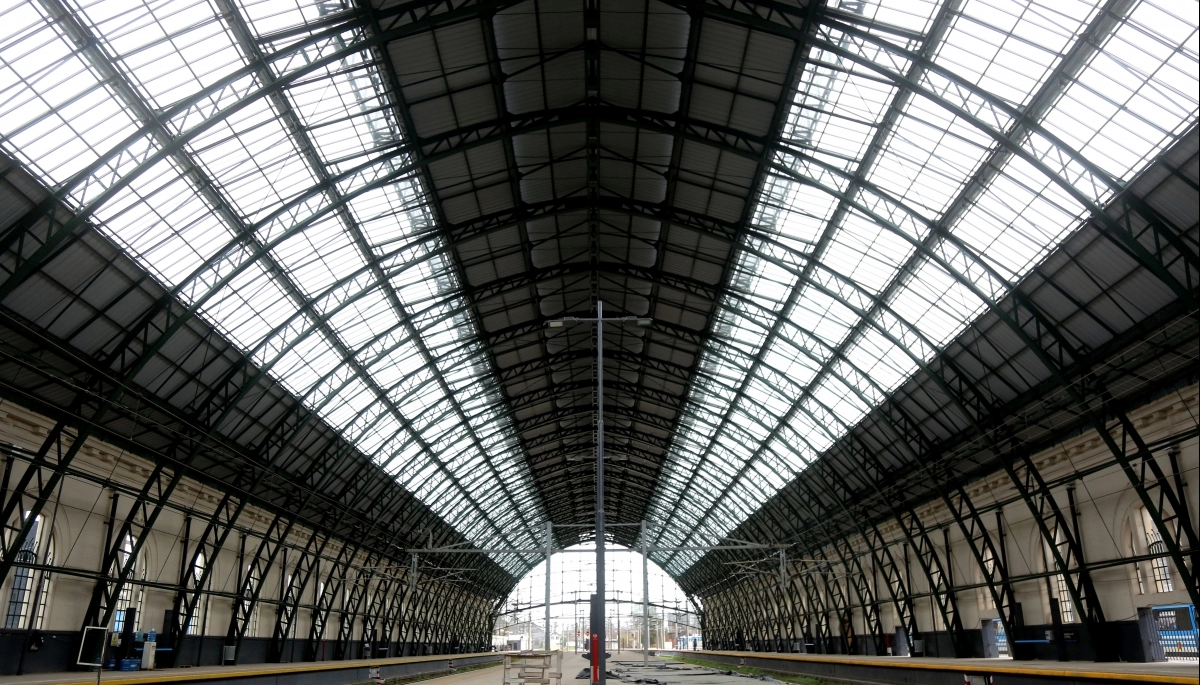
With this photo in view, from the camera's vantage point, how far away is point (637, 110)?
1184 inches

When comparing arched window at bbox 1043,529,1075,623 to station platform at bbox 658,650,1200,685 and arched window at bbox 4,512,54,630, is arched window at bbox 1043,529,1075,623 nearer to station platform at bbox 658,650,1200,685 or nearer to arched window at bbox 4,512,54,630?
Result: station platform at bbox 658,650,1200,685

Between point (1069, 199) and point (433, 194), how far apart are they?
22.7 m

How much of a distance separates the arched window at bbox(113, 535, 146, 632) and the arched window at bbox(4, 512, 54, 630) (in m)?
3.82

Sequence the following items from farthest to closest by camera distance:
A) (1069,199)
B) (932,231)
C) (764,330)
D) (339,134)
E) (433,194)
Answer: (764,330)
(433,194)
(932,231)
(339,134)
(1069,199)

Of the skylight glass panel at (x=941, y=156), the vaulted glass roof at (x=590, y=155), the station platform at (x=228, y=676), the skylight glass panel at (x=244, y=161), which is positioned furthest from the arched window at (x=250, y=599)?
the skylight glass panel at (x=941, y=156)

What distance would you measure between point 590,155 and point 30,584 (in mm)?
26120

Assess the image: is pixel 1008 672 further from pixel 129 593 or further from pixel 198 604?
pixel 198 604

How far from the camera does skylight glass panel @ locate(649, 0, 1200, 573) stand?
21422mm

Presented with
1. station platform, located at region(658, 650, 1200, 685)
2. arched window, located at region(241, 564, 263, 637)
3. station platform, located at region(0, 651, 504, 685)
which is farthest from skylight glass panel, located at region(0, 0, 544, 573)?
station platform, located at region(658, 650, 1200, 685)

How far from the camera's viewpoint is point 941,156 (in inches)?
1068

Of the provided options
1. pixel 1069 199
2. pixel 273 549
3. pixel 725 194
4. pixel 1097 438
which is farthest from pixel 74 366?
pixel 1097 438

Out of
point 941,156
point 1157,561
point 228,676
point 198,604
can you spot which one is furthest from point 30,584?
point 1157,561

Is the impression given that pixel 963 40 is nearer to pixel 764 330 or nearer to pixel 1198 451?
pixel 1198 451

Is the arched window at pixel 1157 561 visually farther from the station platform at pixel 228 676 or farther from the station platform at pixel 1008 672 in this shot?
the station platform at pixel 228 676
